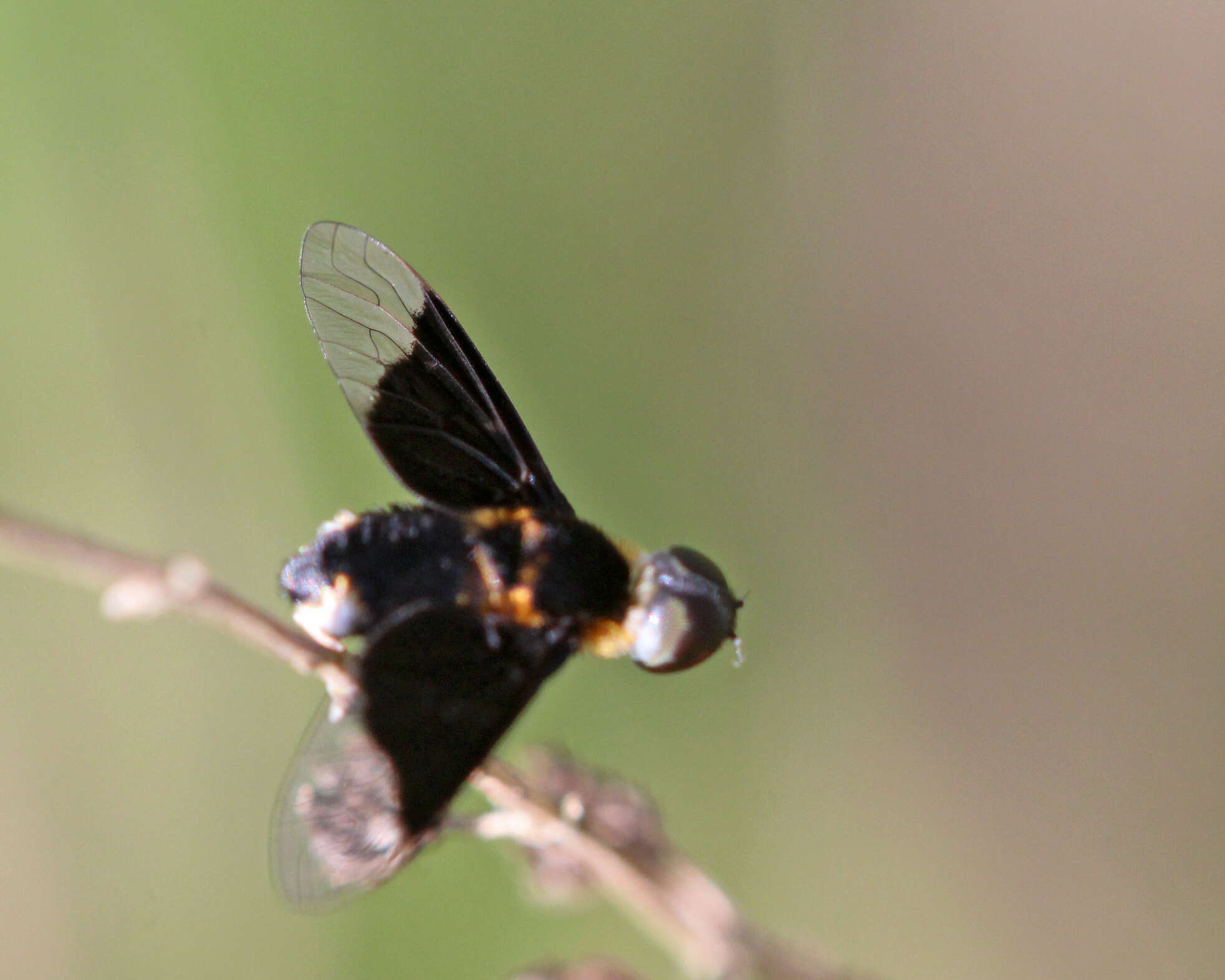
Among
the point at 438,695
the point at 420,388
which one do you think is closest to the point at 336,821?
the point at 438,695

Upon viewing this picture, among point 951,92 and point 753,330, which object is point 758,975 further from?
point 951,92

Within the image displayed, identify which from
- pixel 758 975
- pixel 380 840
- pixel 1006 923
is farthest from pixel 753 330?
pixel 380 840

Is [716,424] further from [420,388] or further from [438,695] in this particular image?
[438,695]

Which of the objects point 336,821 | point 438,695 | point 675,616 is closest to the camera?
point 336,821

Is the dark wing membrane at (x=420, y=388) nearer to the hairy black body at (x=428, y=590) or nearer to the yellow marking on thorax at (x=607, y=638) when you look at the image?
the hairy black body at (x=428, y=590)

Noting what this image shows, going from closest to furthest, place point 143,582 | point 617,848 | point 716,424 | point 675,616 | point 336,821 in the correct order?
point 143,582 → point 336,821 → point 617,848 → point 675,616 → point 716,424
